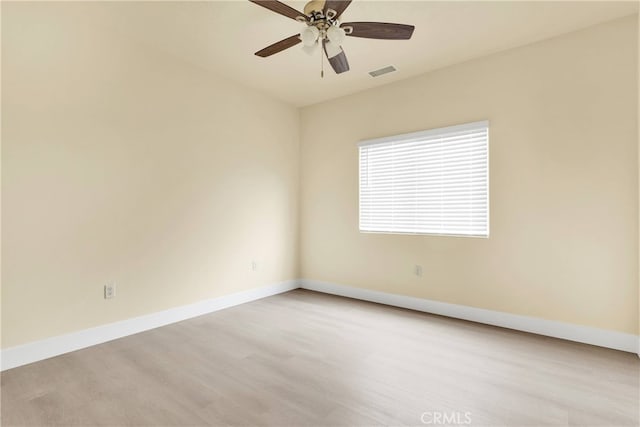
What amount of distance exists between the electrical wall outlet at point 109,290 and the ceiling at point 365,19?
7.57 feet

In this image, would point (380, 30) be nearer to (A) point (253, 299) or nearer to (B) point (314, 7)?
(B) point (314, 7)

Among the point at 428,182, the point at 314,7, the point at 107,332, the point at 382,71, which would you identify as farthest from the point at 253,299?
the point at 314,7

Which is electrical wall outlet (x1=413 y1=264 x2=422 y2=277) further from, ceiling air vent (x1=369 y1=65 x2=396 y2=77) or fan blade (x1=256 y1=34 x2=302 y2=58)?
fan blade (x1=256 y1=34 x2=302 y2=58)

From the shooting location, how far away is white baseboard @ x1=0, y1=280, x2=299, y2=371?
2.37 metres

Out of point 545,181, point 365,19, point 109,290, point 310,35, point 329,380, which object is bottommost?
point 329,380

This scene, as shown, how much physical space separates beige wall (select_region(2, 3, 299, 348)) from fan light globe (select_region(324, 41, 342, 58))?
1.86 meters

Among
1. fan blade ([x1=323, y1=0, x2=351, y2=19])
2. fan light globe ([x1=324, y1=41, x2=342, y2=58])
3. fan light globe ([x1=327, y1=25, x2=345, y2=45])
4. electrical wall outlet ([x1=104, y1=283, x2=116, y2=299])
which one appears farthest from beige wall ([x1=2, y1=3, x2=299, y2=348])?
fan blade ([x1=323, y1=0, x2=351, y2=19])

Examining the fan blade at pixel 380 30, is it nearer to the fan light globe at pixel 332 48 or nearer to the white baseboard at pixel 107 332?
the fan light globe at pixel 332 48

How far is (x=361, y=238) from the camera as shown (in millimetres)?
4215

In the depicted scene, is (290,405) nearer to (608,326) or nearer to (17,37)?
(608,326)

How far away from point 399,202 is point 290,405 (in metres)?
2.64

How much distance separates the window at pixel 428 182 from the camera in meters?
3.30

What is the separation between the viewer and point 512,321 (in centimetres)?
307

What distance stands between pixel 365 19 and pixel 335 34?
64cm
